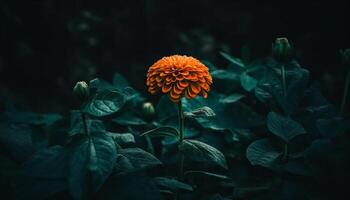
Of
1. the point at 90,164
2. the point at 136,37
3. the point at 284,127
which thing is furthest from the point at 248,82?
the point at 136,37

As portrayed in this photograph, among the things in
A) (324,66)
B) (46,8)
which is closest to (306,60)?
(324,66)

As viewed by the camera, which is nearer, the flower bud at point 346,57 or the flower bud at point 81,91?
the flower bud at point 81,91

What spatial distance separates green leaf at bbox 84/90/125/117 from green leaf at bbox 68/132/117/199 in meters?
0.06

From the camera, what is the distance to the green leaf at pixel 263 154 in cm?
96

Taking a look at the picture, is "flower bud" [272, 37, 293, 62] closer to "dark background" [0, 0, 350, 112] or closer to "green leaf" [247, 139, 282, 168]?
"green leaf" [247, 139, 282, 168]

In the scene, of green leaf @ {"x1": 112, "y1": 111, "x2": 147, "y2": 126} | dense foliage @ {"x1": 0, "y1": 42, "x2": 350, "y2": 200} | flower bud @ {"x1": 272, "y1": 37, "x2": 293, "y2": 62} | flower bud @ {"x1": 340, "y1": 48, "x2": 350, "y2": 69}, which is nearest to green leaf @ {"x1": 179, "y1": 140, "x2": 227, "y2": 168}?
dense foliage @ {"x1": 0, "y1": 42, "x2": 350, "y2": 200}

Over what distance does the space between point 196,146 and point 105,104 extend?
9.7 inches

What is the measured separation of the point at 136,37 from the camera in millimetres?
2562

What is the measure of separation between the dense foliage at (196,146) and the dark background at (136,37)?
78 cm

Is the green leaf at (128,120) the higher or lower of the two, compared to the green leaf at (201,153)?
higher

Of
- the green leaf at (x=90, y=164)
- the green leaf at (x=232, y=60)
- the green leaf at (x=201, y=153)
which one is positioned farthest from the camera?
the green leaf at (x=232, y=60)

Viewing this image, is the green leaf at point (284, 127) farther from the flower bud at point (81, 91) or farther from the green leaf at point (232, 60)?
the flower bud at point (81, 91)

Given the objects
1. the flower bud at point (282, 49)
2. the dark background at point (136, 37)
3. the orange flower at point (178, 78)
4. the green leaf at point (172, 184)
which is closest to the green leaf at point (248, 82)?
the flower bud at point (282, 49)

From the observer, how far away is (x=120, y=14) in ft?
8.68
